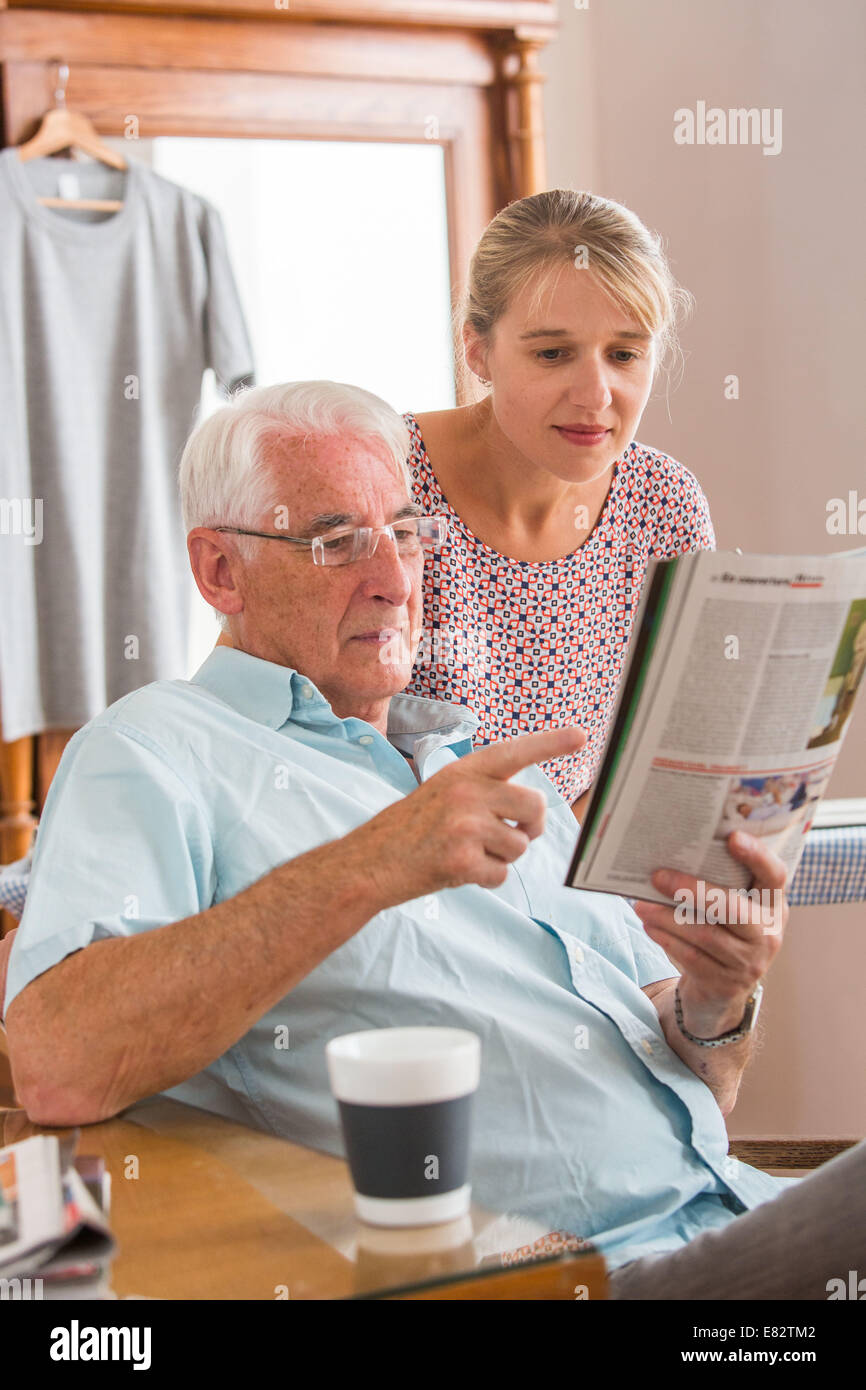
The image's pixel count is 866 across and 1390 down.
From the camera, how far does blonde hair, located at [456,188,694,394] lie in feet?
5.20

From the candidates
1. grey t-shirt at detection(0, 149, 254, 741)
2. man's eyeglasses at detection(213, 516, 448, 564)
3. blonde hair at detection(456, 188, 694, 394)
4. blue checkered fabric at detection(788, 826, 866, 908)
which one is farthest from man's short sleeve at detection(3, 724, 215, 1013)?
grey t-shirt at detection(0, 149, 254, 741)

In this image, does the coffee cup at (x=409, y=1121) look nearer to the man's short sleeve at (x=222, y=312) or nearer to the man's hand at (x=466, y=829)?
the man's hand at (x=466, y=829)

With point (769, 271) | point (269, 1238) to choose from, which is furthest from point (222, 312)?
point (269, 1238)

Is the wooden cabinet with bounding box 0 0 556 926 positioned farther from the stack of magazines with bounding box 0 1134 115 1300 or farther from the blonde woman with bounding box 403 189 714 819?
the stack of magazines with bounding box 0 1134 115 1300

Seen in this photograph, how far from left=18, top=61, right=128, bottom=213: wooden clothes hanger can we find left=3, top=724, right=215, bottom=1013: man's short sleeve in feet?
5.73

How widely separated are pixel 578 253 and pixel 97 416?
4.32 feet

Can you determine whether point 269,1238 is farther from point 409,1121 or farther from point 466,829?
point 466,829

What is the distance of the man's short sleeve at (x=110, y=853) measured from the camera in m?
1.02

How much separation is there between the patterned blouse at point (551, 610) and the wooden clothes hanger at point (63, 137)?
1.13 meters

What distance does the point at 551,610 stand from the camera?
1.83 metres

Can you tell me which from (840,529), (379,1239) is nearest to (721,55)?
(840,529)

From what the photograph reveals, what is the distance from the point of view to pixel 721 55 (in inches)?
110

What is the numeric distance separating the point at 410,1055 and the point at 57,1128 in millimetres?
385
